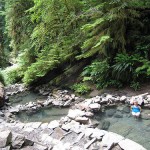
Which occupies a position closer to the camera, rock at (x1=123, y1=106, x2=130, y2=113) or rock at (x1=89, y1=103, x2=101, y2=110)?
rock at (x1=123, y1=106, x2=130, y2=113)

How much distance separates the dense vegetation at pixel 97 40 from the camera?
8656mm

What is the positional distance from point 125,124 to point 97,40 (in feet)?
12.3

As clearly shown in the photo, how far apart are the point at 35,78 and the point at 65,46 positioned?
230cm

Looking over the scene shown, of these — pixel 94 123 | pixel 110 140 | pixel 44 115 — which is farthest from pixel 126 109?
pixel 44 115

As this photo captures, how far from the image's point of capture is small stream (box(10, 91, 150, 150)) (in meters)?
5.63

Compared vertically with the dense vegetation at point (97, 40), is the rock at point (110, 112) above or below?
below

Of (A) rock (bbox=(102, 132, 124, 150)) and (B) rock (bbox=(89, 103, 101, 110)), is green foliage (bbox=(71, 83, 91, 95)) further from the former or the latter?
(A) rock (bbox=(102, 132, 124, 150))

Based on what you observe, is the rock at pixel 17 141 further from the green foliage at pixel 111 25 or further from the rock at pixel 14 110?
the green foliage at pixel 111 25

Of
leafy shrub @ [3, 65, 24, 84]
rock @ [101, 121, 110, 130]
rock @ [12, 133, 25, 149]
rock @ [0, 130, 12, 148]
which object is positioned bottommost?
leafy shrub @ [3, 65, 24, 84]

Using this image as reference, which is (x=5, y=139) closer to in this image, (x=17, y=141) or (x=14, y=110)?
(x=17, y=141)

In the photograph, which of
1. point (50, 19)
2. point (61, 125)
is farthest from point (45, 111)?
point (50, 19)

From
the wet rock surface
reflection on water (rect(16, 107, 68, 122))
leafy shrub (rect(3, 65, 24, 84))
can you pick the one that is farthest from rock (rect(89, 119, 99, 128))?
leafy shrub (rect(3, 65, 24, 84))

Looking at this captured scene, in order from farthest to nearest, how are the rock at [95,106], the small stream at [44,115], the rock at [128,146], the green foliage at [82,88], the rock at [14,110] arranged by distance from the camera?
the green foliage at [82,88] < the rock at [14,110] < the small stream at [44,115] < the rock at [95,106] < the rock at [128,146]

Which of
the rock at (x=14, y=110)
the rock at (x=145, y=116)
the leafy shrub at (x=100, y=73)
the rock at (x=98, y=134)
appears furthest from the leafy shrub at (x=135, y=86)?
the rock at (x=14, y=110)
